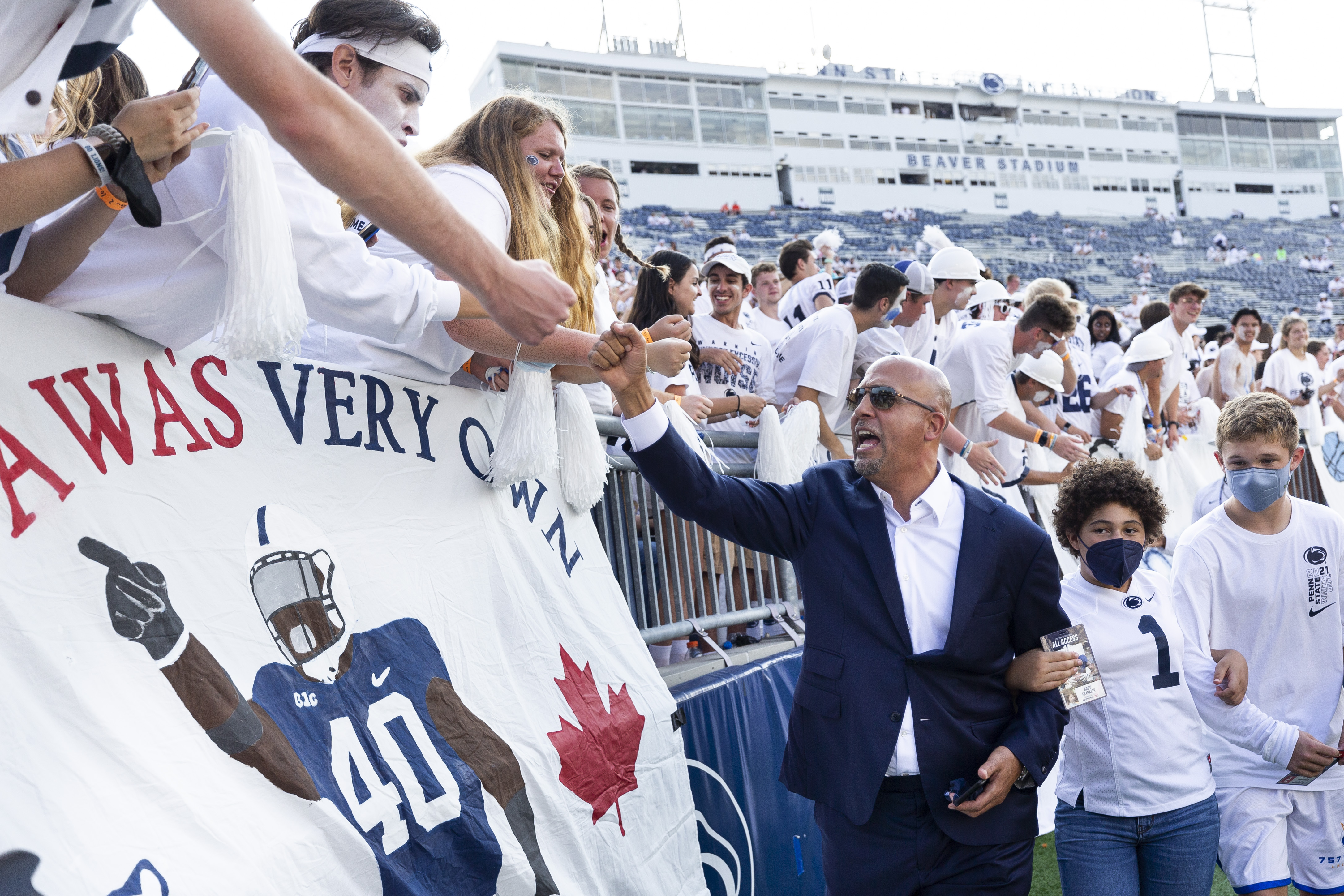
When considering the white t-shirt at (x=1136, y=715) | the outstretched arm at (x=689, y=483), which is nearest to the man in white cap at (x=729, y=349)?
the white t-shirt at (x=1136, y=715)

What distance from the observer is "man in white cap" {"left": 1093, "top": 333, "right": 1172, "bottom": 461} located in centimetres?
852

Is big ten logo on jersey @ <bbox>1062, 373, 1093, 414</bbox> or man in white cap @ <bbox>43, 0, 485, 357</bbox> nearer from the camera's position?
man in white cap @ <bbox>43, 0, 485, 357</bbox>

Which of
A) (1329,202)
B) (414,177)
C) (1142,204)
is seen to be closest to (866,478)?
(414,177)

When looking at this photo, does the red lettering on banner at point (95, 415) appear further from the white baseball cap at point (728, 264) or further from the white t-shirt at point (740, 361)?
the white baseball cap at point (728, 264)

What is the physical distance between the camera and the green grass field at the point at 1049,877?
5211mm

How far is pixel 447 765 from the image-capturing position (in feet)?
8.43

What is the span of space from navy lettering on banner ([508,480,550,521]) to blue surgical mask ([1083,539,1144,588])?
6.17ft

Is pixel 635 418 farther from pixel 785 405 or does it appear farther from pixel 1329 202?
pixel 1329 202

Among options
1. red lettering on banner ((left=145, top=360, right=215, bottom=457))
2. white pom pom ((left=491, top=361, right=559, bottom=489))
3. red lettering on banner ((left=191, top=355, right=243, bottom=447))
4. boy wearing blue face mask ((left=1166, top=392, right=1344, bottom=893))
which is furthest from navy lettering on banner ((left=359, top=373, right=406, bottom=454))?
boy wearing blue face mask ((left=1166, top=392, right=1344, bottom=893))

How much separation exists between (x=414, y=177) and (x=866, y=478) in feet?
→ 6.36

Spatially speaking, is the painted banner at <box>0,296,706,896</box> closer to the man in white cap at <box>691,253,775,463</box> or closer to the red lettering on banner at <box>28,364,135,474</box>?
the red lettering on banner at <box>28,364,135,474</box>

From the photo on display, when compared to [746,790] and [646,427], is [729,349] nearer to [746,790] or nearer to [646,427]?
[746,790]

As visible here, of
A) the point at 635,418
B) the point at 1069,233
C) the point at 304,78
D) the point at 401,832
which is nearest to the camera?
the point at 304,78

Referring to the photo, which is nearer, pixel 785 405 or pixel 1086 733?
pixel 1086 733
